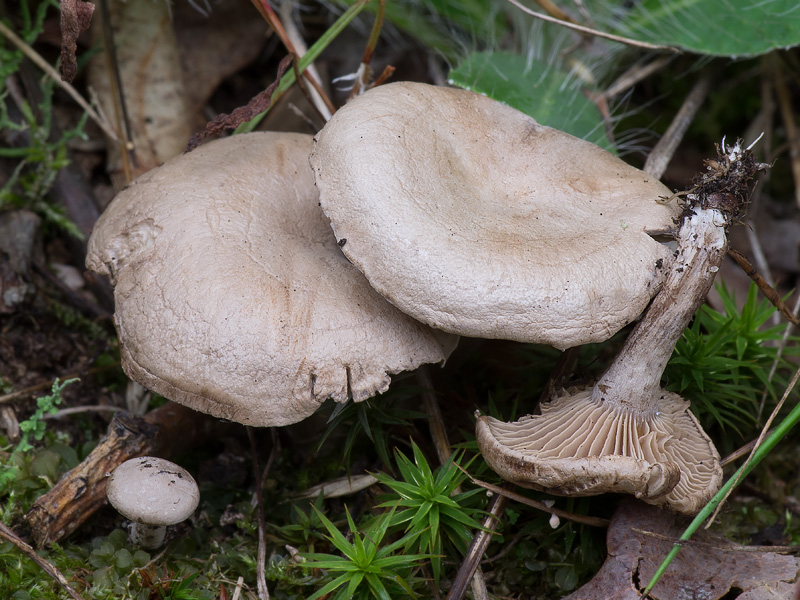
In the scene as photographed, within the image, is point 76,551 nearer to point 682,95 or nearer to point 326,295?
point 326,295

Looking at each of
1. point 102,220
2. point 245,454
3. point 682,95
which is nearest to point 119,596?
point 245,454

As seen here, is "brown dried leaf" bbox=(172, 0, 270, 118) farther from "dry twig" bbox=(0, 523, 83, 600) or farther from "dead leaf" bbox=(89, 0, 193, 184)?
"dry twig" bbox=(0, 523, 83, 600)

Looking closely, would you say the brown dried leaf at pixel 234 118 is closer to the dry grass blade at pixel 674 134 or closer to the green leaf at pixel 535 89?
the green leaf at pixel 535 89

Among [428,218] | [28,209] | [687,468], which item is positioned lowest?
[687,468]

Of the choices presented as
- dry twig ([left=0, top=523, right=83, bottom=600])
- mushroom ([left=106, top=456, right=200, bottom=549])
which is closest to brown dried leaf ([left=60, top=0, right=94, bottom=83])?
mushroom ([left=106, top=456, right=200, bottom=549])

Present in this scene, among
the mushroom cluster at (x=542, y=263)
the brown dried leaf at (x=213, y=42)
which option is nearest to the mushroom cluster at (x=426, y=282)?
the mushroom cluster at (x=542, y=263)

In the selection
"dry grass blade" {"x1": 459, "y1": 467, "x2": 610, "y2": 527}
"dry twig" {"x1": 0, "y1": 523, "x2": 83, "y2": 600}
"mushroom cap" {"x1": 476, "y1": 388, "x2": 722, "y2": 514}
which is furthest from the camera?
"dry grass blade" {"x1": 459, "y1": 467, "x2": 610, "y2": 527}
